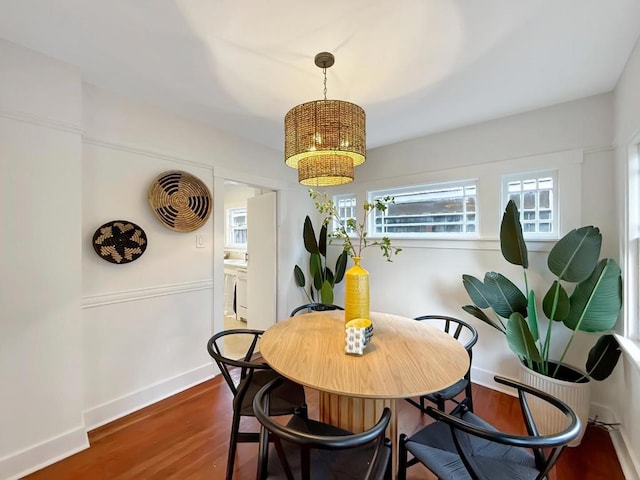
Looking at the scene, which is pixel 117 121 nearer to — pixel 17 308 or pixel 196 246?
pixel 196 246

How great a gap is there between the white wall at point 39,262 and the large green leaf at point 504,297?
9.63 feet

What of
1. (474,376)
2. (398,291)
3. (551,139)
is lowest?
(474,376)

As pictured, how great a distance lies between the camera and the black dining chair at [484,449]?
95 cm

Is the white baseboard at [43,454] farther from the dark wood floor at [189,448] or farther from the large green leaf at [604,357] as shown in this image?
the large green leaf at [604,357]

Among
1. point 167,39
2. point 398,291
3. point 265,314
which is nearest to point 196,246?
point 265,314

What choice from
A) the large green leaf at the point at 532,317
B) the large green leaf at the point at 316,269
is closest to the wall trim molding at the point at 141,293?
the large green leaf at the point at 316,269

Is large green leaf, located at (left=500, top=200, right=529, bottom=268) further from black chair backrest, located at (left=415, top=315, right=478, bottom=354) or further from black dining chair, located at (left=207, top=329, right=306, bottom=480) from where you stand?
black dining chair, located at (left=207, top=329, right=306, bottom=480)

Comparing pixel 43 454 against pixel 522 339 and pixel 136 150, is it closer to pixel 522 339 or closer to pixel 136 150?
pixel 136 150

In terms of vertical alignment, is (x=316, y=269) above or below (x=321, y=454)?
above

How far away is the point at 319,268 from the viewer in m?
3.60

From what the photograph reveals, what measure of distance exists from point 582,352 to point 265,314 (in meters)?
3.07

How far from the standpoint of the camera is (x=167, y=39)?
157cm

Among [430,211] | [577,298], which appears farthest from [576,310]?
[430,211]

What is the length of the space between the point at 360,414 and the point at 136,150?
2.42m
